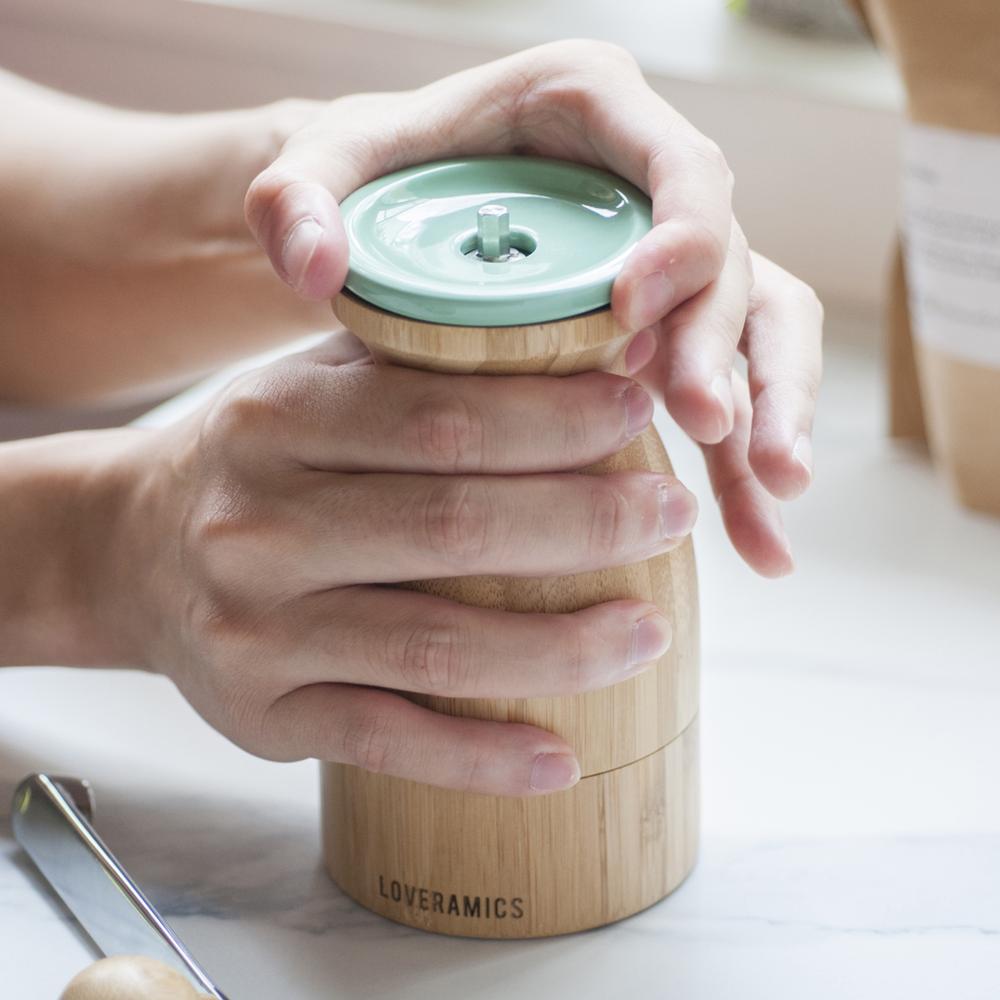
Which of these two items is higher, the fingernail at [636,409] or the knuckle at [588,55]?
the knuckle at [588,55]

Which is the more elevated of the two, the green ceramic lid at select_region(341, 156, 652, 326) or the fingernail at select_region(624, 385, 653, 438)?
the green ceramic lid at select_region(341, 156, 652, 326)

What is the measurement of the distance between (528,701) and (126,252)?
15.3 inches

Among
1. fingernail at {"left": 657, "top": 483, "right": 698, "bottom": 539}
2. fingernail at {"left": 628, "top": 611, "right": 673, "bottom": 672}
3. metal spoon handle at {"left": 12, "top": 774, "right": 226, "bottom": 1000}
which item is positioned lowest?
metal spoon handle at {"left": 12, "top": 774, "right": 226, "bottom": 1000}

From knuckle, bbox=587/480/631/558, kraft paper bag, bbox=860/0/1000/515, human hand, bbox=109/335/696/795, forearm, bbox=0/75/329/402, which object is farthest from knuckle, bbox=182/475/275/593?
→ kraft paper bag, bbox=860/0/1000/515

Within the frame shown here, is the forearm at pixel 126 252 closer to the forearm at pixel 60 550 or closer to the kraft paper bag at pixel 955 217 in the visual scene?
the forearm at pixel 60 550

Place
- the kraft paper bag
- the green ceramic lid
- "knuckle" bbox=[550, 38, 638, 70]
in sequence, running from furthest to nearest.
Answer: the kraft paper bag, "knuckle" bbox=[550, 38, 638, 70], the green ceramic lid

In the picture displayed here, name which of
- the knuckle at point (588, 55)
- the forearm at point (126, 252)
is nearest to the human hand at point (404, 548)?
the knuckle at point (588, 55)

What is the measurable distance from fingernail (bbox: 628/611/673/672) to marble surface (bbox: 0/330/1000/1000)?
0.11 meters

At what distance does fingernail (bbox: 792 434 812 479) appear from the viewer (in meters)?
0.47

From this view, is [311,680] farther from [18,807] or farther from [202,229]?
[202,229]

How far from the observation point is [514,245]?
0.45 metres

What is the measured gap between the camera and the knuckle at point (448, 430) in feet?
1.40

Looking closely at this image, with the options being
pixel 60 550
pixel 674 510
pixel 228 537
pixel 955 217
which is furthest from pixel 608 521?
pixel 955 217

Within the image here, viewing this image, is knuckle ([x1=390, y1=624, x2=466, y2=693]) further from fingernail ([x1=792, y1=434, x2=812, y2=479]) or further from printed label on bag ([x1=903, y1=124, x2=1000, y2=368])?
printed label on bag ([x1=903, y1=124, x2=1000, y2=368])
